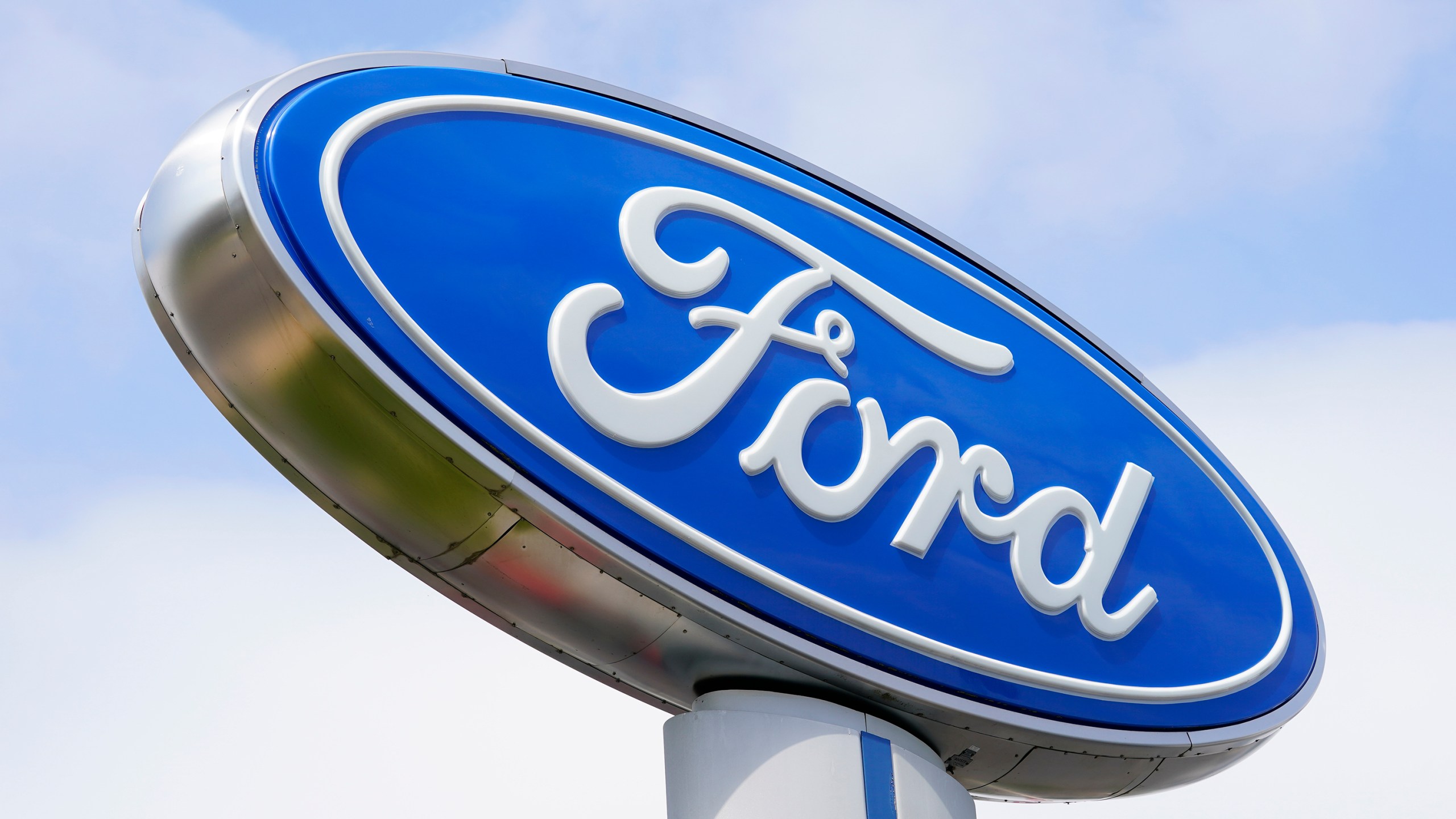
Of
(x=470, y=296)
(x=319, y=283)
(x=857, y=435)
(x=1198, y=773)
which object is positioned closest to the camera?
(x=319, y=283)

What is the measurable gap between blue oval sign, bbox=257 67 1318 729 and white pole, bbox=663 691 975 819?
312 millimetres

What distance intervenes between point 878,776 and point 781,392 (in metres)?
1.52

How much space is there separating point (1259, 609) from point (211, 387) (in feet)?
16.1

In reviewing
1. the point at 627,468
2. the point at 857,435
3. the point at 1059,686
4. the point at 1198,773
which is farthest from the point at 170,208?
the point at 1198,773

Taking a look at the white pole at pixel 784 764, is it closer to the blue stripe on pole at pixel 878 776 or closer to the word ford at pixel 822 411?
the blue stripe on pole at pixel 878 776

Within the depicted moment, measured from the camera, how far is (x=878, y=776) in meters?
5.39

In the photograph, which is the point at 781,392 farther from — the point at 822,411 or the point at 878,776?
the point at 878,776

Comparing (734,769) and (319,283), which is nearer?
(319,283)

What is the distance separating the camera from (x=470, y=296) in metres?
4.94

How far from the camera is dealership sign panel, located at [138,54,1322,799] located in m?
4.72

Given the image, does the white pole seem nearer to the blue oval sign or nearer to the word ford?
the blue oval sign

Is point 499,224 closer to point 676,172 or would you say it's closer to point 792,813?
point 676,172

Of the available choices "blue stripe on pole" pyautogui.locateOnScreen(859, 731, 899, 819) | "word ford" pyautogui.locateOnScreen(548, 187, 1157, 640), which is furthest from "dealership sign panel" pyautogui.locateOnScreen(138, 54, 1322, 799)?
"blue stripe on pole" pyautogui.locateOnScreen(859, 731, 899, 819)

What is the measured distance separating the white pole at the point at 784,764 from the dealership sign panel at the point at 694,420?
0.10 metres
